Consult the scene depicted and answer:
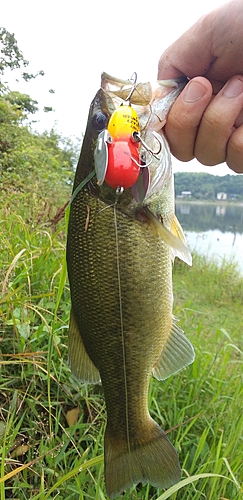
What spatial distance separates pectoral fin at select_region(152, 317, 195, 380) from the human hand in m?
0.79

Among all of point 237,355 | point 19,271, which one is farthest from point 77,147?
point 19,271

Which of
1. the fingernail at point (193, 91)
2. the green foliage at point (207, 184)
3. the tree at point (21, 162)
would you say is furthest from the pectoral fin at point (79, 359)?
the green foliage at point (207, 184)

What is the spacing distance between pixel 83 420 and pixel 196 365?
92cm

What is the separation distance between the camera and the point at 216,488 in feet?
5.68

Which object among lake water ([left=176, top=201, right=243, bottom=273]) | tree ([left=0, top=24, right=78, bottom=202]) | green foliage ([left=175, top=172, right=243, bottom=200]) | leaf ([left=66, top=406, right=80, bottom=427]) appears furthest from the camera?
green foliage ([left=175, top=172, right=243, bottom=200])

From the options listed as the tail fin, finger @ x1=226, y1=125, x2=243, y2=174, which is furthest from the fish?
finger @ x1=226, y1=125, x2=243, y2=174

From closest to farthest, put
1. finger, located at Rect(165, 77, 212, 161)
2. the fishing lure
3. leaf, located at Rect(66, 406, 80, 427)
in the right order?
the fishing lure, finger, located at Rect(165, 77, 212, 161), leaf, located at Rect(66, 406, 80, 427)

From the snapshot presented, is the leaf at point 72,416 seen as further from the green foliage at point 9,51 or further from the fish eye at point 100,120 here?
the green foliage at point 9,51

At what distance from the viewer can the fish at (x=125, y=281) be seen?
52.8 inches

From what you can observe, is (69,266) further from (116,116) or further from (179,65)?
(179,65)

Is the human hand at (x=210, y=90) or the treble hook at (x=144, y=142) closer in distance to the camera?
the treble hook at (x=144, y=142)

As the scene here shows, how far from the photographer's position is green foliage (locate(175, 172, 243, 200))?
39406mm

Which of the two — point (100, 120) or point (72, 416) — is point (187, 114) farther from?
point (72, 416)

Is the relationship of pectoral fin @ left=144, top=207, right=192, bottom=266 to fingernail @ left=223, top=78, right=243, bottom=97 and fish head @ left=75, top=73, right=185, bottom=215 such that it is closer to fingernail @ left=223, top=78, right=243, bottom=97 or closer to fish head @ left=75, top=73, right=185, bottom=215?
fish head @ left=75, top=73, right=185, bottom=215
